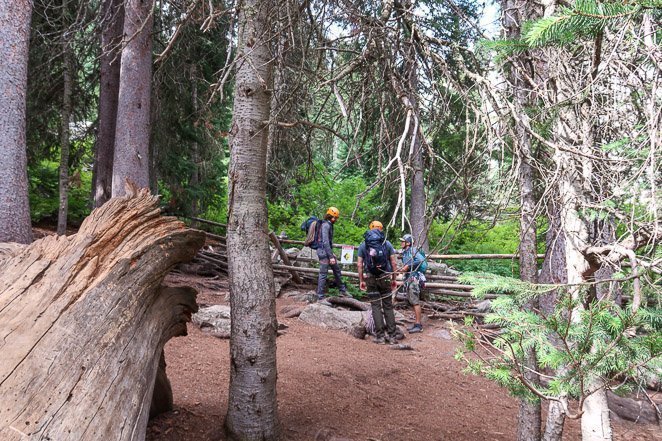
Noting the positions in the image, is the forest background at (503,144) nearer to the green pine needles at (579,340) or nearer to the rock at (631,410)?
the green pine needles at (579,340)

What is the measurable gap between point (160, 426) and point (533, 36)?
3.81 metres

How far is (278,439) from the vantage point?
3.55 m

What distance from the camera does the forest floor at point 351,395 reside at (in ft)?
13.1

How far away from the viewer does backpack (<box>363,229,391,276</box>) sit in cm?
696

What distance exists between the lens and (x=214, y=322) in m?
6.51

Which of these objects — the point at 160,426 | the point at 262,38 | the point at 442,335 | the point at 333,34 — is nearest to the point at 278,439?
the point at 160,426

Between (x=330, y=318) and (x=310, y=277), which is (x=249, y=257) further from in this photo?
(x=310, y=277)

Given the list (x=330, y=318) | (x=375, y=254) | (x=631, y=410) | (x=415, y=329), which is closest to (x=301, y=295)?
(x=330, y=318)

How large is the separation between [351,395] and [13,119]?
5.25 meters

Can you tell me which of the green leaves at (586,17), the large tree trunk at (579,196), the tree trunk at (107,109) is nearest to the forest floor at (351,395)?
the large tree trunk at (579,196)

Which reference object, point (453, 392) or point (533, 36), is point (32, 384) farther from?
point (453, 392)

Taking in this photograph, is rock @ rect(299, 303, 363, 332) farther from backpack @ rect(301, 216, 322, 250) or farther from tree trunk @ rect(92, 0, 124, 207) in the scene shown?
tree trunk @ rect(92, 0, 124, 207)

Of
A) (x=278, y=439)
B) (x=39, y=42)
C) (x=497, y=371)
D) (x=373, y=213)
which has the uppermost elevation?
(x=39, y=42)

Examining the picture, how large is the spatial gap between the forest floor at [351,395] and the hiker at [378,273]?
428 mm
